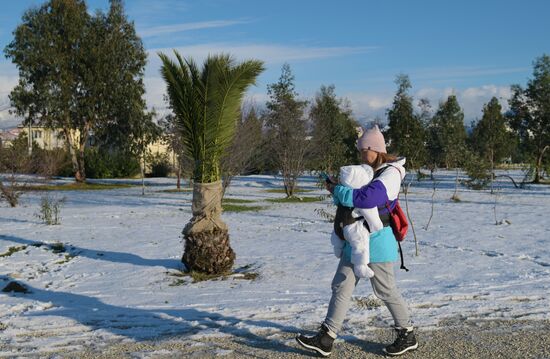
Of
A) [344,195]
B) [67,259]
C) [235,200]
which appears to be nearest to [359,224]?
[344,195]

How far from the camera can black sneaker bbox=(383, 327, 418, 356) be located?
4.64 meters

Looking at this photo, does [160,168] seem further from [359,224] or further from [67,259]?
[359,224]

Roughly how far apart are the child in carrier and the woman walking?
0.07 metres

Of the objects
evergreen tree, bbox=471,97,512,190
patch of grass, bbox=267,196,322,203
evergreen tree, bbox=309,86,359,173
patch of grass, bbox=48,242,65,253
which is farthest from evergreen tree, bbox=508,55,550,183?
patch of grass, bbox=48,242,65,253

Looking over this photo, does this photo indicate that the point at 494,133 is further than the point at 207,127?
Yes

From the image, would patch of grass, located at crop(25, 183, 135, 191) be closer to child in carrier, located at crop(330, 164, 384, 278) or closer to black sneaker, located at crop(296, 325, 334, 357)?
black sneaker, located at crop(296, 325, 334, 357)

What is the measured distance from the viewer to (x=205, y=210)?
8398 mm

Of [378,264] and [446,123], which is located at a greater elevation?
[446,123]

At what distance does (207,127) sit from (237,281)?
2.25 meters

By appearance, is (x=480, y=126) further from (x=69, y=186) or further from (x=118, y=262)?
(x=118, y=262)

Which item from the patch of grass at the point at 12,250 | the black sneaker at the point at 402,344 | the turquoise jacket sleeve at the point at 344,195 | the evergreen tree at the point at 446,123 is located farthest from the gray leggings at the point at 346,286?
the evergreen tree at the point at 446,123

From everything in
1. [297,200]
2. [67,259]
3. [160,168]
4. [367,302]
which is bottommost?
[67,259]

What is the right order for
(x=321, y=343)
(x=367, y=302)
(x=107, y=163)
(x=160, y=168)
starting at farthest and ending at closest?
1. (x=160, y=168)
2. (x=107, y=163)
3. (x=367, y=302)
4. (x=321, y=343)

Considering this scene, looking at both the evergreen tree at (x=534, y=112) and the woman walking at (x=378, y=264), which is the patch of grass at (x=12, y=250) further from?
the evergreen tree at (x=534, y=112)
